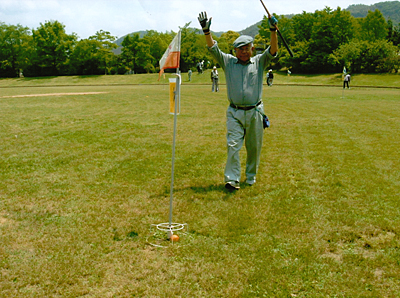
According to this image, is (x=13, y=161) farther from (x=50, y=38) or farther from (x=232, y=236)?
(x=50, y=38)

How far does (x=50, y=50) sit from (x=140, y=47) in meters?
20.2

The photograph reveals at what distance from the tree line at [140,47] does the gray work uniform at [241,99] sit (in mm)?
68384

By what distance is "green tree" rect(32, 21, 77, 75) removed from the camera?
8175 cm

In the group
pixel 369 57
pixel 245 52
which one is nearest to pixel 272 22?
pixel 245 52

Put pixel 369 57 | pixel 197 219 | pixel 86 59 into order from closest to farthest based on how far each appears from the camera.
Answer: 1. pixel 197 219
2. pixel 369 57
3. pixel 86 59

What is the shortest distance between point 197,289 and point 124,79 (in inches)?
2654

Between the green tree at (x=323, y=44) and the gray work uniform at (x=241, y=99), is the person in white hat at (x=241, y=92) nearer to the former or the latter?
the gray work uniform at (x=241, y=99)

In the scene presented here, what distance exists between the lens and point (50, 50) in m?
82.2

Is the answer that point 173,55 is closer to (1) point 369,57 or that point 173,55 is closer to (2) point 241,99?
(2) point 241,99

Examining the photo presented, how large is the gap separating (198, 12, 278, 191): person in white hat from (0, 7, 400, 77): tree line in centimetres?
6840

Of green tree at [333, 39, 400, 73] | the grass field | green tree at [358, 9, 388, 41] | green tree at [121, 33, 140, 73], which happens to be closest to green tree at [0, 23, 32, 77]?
green tree at [121, 33, 140, 73]

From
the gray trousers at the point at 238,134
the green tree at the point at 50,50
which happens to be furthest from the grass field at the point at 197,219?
the green tree at the point at 50,50

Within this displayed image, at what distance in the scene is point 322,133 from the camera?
11750 mm

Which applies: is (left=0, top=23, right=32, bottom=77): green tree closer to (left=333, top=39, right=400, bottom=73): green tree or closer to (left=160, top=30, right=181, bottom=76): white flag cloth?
(left=333, top=39, right=400, bottom=73): green tree
